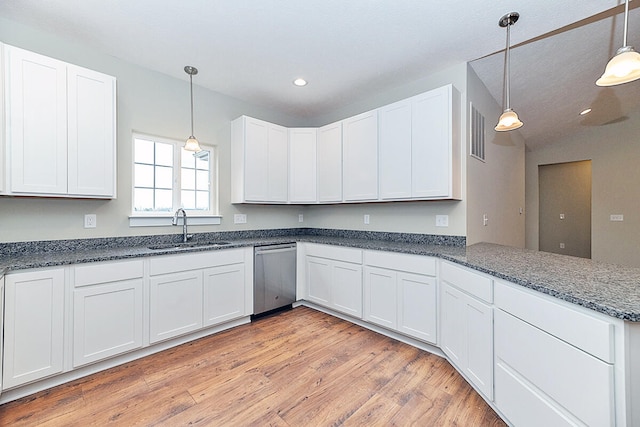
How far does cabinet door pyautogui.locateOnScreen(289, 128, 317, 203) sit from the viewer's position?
3.67 metres

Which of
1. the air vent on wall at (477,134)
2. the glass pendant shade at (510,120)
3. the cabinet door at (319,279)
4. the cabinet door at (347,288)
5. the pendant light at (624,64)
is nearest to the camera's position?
the pendant light at (624,64)

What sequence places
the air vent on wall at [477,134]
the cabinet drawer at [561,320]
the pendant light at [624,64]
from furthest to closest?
1. the air vent on wall at [477,134]
2. the pendant light at [624,64]
3. the cabinet drawer at [561,320]

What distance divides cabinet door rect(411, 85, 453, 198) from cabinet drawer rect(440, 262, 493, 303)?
0.72m

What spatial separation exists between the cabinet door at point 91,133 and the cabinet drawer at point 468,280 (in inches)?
112

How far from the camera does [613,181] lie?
15.9 feet

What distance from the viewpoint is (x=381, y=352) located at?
238 centimetres

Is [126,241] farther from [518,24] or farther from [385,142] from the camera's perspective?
[518,24]

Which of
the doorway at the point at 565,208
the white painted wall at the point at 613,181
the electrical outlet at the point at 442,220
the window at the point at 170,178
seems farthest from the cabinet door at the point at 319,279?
the doorway at the point at 565,208

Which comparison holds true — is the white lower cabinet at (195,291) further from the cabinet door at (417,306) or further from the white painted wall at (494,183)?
the white painted wall at (494,183)

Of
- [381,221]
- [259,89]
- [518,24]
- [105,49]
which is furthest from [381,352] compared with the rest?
[105,49]

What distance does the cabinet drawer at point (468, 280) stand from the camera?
1.70 meters

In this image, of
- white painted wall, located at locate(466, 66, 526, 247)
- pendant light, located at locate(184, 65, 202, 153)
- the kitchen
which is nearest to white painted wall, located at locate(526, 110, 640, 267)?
white painted wall, located at locate(466, 66, 526, 247)

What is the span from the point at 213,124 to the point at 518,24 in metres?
3.03

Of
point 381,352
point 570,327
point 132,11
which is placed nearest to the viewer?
point 570,327
